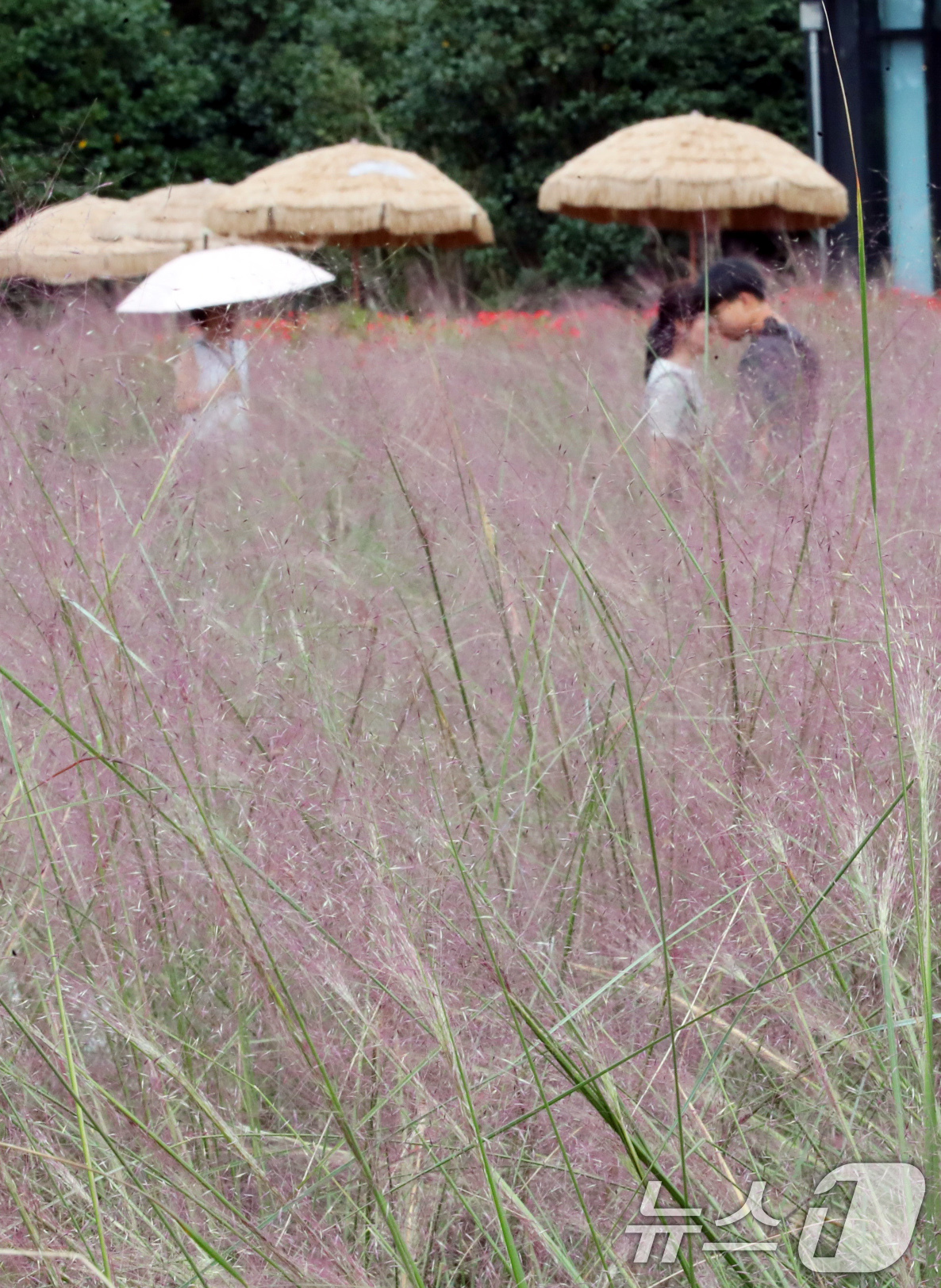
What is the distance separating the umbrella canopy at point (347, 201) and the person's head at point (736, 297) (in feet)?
18.4

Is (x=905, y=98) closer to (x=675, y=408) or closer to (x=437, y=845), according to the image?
(x=675, y=408)

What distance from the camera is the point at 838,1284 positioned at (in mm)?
845

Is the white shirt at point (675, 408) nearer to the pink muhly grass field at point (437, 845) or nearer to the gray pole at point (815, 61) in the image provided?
the pink muhly grass field at point (437, 845)

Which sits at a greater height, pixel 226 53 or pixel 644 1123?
pixel 226 53

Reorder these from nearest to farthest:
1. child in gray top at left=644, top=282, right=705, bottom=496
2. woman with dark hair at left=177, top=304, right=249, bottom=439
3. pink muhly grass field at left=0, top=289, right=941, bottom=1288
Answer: pink muhly grass field at left=0, top=289, right=941, bottom=1288 < woman with dark hair at left=177, top=304, right=249, bottom=439 < child in gray top at left=644, top=282, right=705, bottom=496

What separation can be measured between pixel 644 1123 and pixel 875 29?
966 centimetres

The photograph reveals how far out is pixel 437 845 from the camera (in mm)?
1034

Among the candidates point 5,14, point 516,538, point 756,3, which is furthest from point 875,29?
point 5,14

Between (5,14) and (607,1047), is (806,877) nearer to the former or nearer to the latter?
(607,1047)

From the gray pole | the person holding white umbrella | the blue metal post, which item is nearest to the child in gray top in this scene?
the person holding white umbrella

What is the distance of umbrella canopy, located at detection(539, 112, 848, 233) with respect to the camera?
24.5 ft

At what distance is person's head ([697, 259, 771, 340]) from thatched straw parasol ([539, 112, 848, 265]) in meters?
4.11

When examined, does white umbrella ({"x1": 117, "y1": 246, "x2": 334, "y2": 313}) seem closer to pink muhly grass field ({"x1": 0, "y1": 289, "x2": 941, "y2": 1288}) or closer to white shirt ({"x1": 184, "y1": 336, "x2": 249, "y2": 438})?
white shirt ({"x1": 184, "y1": 336, "x2": 249, "y2": 438})

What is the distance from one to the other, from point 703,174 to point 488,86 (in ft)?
33.2
